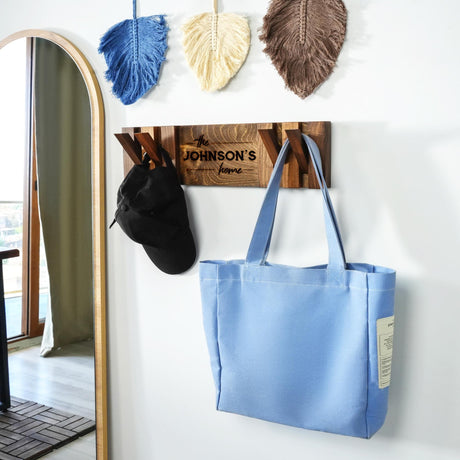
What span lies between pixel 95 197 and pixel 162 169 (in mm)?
261

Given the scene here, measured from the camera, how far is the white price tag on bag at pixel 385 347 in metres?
1.01

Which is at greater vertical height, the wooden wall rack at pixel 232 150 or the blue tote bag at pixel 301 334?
the wooden wall rack at pixel 232 150

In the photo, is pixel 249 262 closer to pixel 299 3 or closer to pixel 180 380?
pixel 180 380

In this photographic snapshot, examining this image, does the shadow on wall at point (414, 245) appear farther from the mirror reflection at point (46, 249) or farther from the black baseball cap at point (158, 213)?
the mirror reflection at point (46, 249)

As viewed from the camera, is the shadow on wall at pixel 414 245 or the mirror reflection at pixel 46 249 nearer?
the shadow on wall at pixel 414 245

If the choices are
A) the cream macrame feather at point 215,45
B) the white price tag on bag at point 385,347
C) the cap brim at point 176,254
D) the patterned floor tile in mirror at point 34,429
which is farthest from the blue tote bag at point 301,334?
the patterned floor tile in mirror at point 34,429

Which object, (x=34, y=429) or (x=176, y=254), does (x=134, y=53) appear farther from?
(x=34, y=429)

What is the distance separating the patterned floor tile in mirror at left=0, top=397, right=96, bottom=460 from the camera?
147 centimetres

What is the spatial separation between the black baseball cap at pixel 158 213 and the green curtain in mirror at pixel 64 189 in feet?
0.84

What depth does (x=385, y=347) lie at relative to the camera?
3.36ft

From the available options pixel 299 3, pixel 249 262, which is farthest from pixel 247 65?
pixel 249 262

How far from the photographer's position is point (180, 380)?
1.34 meters

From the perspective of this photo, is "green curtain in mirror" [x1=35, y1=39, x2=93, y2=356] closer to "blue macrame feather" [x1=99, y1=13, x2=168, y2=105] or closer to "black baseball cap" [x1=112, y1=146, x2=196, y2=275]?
"blue macrame feather" [x1=99, y1=13, x2=168, y2=105]

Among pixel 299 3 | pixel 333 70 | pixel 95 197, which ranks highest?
pixel 299 3
